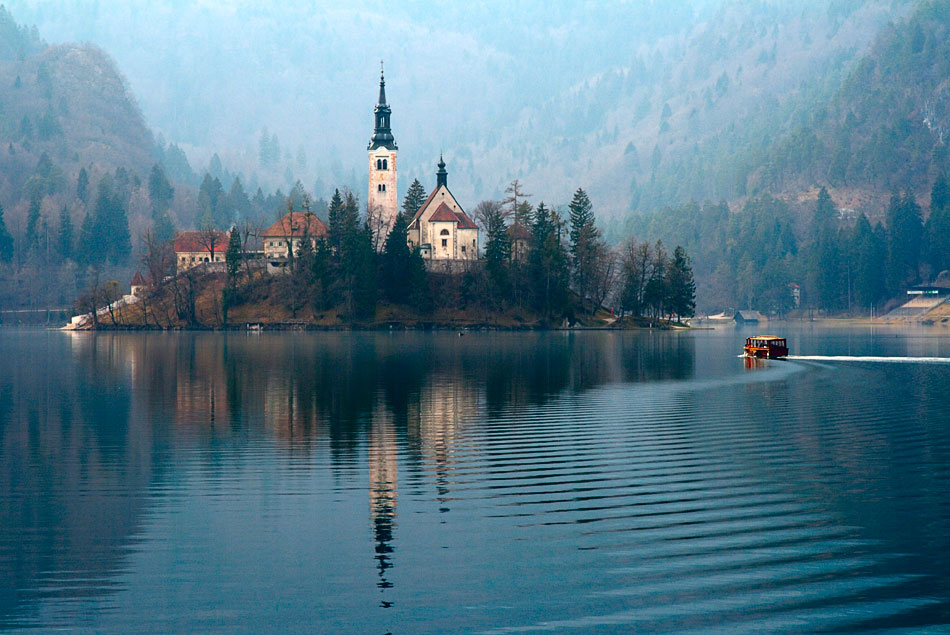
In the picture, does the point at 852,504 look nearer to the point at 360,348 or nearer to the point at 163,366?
the point at 163,366

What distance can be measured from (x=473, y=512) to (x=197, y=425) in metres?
23.2

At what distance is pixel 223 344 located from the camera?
133m

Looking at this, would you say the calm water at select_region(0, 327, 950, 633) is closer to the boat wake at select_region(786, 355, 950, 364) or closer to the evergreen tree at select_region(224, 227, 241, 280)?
the boat wake at select_region(786, 355, 950, 364)

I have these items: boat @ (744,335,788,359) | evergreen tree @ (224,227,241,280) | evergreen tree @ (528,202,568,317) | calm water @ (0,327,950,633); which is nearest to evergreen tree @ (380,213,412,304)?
evergreen tree @ (528,202,568,317)

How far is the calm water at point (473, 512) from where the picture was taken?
1959 centimetres

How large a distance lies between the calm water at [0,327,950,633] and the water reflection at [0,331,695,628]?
18 cm

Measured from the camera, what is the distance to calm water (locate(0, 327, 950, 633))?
19594 millimetres

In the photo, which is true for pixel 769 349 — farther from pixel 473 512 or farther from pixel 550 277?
pixel 550 277

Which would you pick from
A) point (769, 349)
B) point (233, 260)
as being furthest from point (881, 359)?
point (233, 260)

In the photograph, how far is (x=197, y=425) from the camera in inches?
1845

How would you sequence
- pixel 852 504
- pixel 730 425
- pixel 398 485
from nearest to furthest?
1. pixel 852 504
2. pixel 398 485
3. pixel 730 425

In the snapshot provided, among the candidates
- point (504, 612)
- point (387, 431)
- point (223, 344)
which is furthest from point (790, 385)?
point (223, 344)

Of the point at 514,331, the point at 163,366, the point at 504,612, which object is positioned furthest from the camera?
the point at 514,331

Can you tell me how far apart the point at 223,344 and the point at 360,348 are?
2321cm
